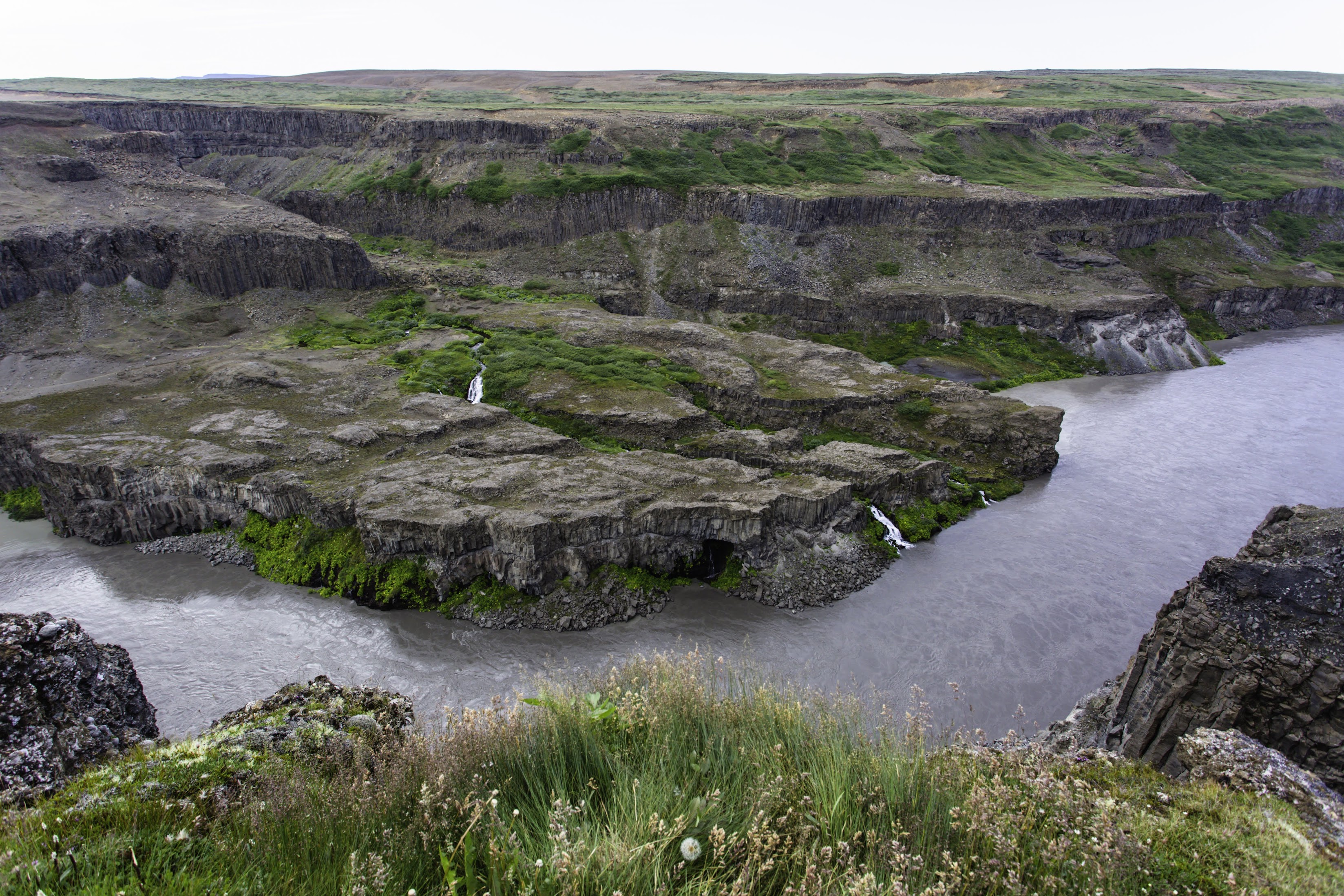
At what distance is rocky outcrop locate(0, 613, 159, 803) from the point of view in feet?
42.0

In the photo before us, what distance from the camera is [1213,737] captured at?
556 inches

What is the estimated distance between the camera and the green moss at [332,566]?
3141cm

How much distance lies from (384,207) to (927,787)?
99374mm

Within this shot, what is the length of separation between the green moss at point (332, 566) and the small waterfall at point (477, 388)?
15.1m

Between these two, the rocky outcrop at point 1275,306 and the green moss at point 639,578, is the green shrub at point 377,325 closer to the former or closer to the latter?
the green moss at point 639,578

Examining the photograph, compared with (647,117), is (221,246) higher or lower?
lower

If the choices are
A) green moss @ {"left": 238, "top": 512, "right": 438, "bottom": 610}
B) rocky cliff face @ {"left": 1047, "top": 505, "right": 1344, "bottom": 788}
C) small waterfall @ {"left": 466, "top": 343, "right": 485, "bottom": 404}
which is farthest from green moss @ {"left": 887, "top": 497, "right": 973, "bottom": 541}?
small waterfall @ {"left": 466, "top": 343, "right": 485, "bottom": 404}

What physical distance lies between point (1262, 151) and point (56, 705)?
542ft

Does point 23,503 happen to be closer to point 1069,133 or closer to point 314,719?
point 314,719

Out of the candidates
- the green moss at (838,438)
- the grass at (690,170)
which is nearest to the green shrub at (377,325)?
the grass at (690,170)

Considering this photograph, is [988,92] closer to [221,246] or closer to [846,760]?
[221,246]

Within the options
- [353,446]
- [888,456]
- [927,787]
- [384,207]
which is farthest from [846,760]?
[384,207]

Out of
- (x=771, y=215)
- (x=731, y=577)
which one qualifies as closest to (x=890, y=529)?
(x=731, y=577)

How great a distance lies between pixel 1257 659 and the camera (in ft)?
55.6
